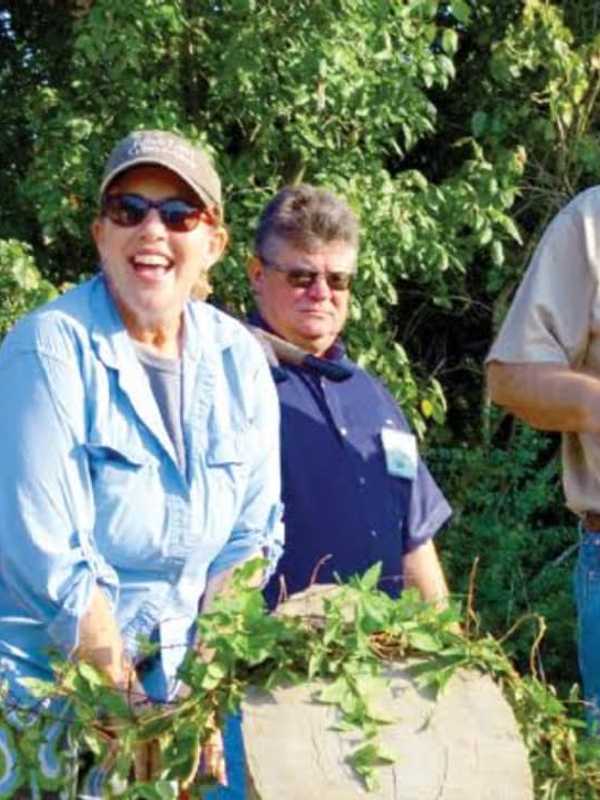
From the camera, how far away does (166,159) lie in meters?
3.41

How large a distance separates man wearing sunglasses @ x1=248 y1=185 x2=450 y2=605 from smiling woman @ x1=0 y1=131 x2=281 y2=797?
76cm

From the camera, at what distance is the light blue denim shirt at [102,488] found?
10.1 feet

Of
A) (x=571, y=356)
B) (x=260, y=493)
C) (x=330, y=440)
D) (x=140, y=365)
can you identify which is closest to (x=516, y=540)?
(x=330, y=440)

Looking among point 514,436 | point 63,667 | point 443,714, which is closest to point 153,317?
point 63,667

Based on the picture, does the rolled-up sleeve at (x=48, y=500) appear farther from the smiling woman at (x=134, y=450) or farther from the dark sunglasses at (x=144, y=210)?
the dark sunglasses at (x=144, y=210)

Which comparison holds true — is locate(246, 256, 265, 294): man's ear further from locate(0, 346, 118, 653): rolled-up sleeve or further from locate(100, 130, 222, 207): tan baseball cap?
locate(0, 346, 118, 653): rolled-up sleeve

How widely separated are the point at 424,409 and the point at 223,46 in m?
1.58

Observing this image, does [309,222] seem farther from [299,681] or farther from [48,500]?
[299,681]

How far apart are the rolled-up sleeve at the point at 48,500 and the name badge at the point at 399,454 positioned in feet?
4.44

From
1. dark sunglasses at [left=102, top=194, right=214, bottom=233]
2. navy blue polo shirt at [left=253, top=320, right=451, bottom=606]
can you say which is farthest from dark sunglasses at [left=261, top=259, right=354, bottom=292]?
dark sunglasses at [left=102, top=194, right=214, bottom=233]

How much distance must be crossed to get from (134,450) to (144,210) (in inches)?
18.4

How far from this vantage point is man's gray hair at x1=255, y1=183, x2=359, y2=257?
14.9ft

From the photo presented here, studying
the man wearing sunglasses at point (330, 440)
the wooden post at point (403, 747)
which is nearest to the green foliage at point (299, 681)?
the wooden post at point (403, 747)

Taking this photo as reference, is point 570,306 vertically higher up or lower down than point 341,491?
higher up
